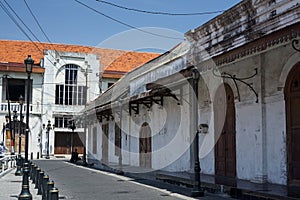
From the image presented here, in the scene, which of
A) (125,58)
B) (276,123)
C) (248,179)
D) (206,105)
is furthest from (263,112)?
(125,58)

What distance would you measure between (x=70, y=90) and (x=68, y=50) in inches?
207

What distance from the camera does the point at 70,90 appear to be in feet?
152

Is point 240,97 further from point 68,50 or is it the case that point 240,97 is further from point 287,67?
point 68,50

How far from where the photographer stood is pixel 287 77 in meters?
11.7

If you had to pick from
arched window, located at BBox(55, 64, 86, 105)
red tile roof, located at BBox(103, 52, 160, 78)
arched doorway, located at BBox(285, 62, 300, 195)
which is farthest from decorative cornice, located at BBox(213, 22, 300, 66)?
red tile roof, located at BBox(103, 52, 160, 78)

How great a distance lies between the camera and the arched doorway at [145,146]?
21.9 m

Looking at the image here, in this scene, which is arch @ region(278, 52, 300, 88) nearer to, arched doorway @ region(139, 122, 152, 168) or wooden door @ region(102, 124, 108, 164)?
arched doorway @ region(139, 122, 152, 168)

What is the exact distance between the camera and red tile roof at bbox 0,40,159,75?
153 feet

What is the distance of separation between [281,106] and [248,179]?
98.1 inches

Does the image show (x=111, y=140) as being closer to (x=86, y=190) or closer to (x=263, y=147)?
(x=86, y=190)

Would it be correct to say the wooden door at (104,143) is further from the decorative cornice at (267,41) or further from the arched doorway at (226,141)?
the decorative cornice at (267,41)

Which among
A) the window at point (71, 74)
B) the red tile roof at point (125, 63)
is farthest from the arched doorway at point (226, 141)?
the red tile roof at point (125, 63)

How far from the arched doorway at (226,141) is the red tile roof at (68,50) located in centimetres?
3346

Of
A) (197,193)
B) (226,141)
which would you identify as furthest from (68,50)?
(197,193)
